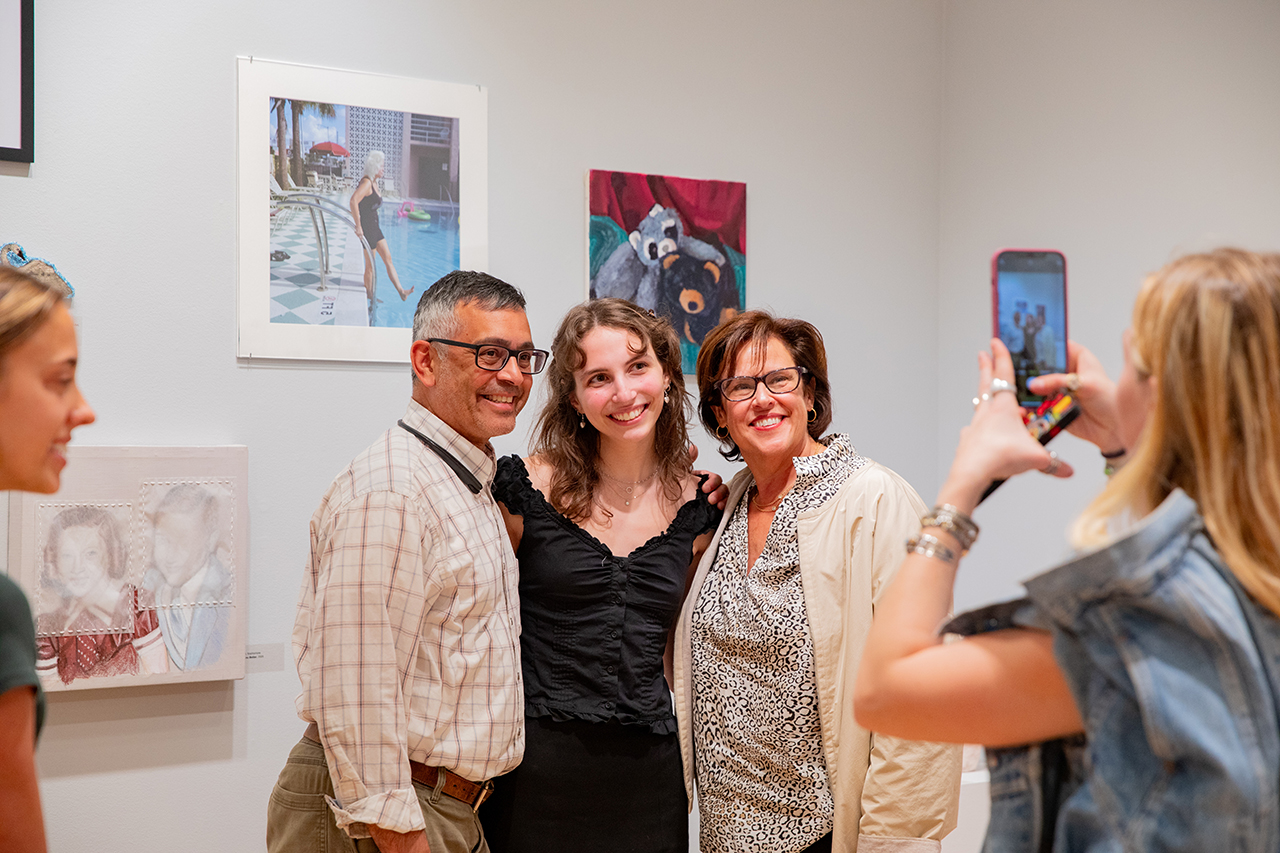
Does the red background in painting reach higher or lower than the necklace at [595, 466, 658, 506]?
higher

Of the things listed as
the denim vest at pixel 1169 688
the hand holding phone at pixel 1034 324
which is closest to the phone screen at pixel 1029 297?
the hand holding phone at pixel 1034 324

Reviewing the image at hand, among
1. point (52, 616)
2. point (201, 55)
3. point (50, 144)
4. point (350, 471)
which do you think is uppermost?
point (201, 55)

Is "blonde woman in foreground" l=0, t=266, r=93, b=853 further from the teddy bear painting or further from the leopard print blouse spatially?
the teddy bear painting

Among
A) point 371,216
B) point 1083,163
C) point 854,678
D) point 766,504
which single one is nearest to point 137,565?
point 371,216

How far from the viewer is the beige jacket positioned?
5.86 ft

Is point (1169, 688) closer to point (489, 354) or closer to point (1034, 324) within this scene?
point (1034, 324)

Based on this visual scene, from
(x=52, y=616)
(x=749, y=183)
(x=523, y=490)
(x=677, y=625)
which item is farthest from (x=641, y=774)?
(x=749, y=183)

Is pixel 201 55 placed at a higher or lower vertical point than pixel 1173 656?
higher

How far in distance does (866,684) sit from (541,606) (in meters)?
1.09

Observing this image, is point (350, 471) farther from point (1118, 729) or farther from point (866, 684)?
point (1118, 729)

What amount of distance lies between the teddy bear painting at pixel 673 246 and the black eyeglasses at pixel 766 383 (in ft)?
3.09

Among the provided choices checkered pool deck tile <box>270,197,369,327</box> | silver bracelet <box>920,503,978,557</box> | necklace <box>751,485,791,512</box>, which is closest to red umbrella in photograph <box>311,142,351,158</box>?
checkered pool deck tile <box>270,197,369,327</box>

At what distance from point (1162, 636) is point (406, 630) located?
1211mm

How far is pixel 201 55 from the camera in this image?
2.51 m
